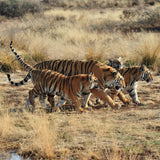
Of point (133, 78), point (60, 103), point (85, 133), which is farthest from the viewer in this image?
point (133, 78)

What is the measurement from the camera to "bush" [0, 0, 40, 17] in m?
29.9

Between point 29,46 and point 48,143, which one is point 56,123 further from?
point 29,46

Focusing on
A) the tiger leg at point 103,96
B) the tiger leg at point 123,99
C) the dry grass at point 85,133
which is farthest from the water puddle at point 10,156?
the tiger leg at point 123,99

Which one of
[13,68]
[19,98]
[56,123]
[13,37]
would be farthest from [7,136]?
[13,37]

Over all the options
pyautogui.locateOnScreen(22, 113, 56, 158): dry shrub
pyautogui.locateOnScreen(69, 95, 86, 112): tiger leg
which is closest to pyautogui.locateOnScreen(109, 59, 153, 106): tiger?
pyautogui.locateOnScreen(69, 95, 86, 112): tiger leg

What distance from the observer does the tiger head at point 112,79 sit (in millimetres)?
8039

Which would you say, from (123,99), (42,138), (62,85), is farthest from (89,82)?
(42,138)

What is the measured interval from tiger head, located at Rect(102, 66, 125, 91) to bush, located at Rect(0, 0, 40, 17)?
22272 mm

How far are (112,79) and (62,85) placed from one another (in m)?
0.97

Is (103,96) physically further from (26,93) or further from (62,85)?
(26,93)

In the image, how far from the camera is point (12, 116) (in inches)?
309

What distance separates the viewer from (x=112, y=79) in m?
8.05

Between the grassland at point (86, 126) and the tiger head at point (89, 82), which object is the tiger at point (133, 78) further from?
the tiger head at point (89, 82)

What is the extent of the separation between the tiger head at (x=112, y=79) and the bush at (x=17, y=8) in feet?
73.1
